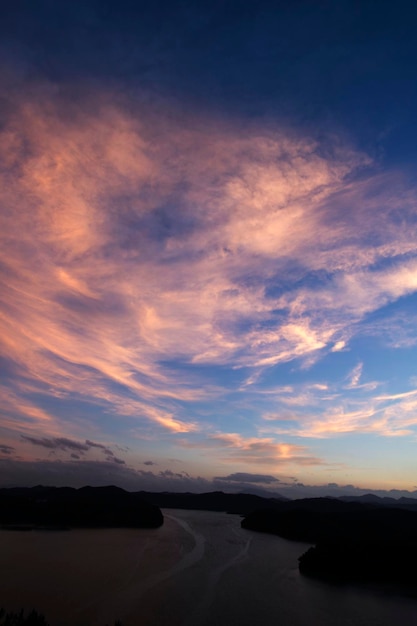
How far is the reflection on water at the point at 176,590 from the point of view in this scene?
2146 inches

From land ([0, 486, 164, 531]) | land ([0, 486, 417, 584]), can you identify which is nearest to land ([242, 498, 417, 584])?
land ([0, 486, 417, 584])

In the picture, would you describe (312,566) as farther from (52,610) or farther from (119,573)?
(52,610)

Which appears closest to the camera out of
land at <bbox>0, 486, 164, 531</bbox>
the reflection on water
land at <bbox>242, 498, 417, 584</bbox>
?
the reflection on water

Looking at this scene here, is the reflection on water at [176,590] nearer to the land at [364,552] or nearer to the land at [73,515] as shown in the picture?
the land at [364,552]

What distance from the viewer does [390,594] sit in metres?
74.3

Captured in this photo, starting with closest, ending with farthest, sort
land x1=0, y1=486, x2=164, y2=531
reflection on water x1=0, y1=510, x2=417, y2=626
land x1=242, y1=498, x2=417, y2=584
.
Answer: reflection on water x1=0, y1=510, x2=417, y2=626 → land x1=242, y1=498, x2=417, y2=584 → land x1=0, y1=486, x2=164, y2=531

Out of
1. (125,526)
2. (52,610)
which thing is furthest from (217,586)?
(125,526)

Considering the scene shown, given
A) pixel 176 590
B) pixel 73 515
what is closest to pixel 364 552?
pixel 176 590

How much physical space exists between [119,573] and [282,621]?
36418mm

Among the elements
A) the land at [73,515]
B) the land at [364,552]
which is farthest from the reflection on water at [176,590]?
the land at [73,515]

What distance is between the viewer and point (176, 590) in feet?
218

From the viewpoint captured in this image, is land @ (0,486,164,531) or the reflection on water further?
land @ (0,486,164,531)

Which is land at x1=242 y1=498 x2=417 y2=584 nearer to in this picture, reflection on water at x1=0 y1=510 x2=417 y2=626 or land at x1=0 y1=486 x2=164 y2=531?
reflection on water at x1=0 y1=510 x2=417 y2=626

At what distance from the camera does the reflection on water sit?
54.5 meters
